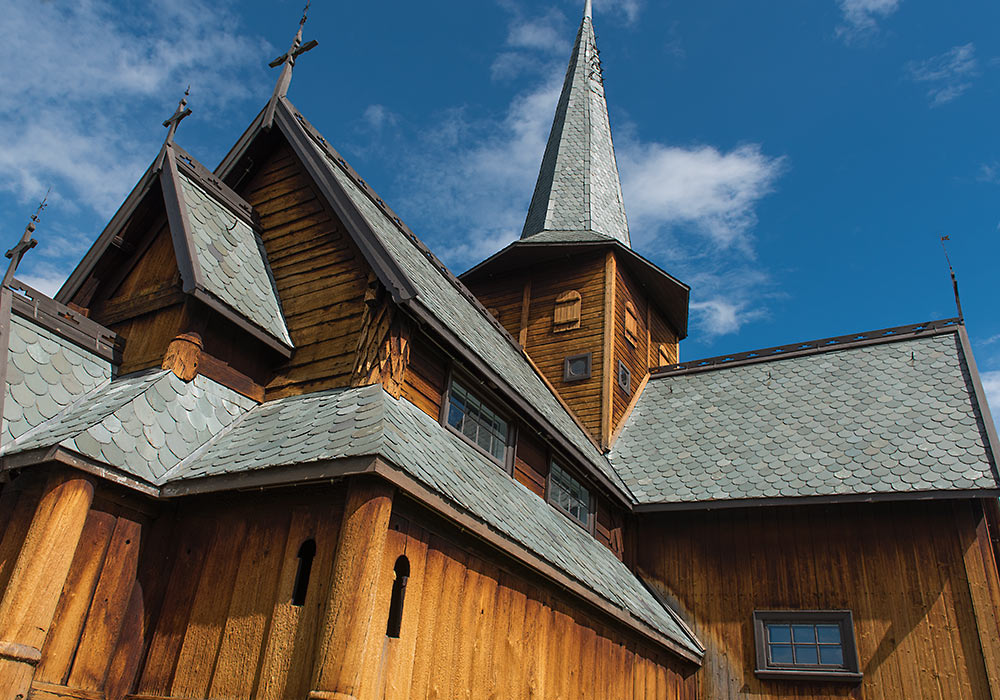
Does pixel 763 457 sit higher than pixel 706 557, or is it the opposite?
pixel 763 457

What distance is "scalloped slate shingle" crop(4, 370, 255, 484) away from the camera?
6551mm

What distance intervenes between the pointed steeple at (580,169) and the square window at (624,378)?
3.43 m

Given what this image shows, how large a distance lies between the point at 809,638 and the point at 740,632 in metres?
0.97

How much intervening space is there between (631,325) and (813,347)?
3801 millimetres

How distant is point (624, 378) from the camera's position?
16.2 m

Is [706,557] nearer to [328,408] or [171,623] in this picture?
[328,408]

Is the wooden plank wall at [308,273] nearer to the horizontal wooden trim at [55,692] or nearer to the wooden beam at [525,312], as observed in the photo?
the horizontal wooden trim at [55,692]

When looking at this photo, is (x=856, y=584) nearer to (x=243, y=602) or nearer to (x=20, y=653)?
(x=243, y=602)

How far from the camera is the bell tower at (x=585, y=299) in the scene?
15.8m

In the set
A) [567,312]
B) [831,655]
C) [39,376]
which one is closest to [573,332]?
[567,312]

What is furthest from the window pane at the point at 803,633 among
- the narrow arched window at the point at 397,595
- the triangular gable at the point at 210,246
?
the triangular gable at the point at 210,246

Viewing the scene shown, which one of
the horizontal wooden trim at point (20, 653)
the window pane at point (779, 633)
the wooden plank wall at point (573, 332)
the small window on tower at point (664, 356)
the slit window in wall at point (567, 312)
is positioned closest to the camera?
the horizontal wooden trim at point (20, 653)

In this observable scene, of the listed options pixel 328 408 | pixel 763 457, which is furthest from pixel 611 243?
pixel 328 408

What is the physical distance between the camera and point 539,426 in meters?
10.3
